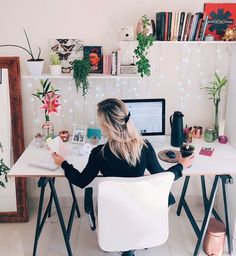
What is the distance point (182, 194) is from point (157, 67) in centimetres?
112

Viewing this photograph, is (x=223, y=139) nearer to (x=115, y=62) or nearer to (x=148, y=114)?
(x=148, y=114)

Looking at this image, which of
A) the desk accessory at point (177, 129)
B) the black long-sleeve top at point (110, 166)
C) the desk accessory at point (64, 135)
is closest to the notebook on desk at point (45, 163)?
the black long-sleeve top at point (110, 166)

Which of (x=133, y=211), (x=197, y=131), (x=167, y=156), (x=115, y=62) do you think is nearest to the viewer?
(x=133, y=211)

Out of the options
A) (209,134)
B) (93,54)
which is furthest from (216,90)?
(93,54)

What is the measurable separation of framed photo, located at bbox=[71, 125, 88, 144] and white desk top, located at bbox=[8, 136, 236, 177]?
45 mm

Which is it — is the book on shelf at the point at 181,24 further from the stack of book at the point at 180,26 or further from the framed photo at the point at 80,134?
the framed photo at the point at 80,134

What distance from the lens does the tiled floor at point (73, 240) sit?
8.77 ft

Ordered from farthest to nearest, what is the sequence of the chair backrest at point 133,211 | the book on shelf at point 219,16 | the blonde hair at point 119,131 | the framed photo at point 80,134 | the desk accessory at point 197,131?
the desk accessory at point 197,131, the framed photo at point 80,134, the book on shelf at point 219,16, the blonde hair at point 119,131, the chair backrest at point 133,211

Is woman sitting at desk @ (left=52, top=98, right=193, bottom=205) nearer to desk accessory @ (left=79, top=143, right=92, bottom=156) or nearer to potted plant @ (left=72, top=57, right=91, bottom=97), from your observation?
desk accessory @ (left=79, top=143, right=92, bottom=156)

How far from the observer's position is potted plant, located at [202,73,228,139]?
283cm

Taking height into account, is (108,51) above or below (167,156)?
above

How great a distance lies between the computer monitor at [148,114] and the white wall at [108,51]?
0.74 feet

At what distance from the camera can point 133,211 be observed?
1.87 metres

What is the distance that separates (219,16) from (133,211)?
1708 millimetres
